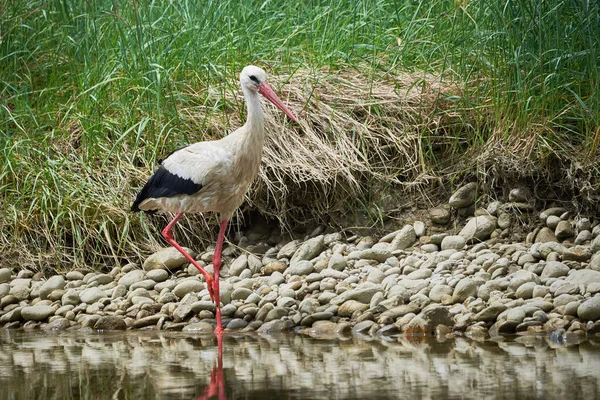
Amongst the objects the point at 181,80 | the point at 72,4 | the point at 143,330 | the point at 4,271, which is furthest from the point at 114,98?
the point at 143,330

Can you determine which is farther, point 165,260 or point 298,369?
point 165,260

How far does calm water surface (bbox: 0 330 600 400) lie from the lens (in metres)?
4.09

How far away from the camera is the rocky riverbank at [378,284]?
568cm

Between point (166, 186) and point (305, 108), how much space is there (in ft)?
5.10

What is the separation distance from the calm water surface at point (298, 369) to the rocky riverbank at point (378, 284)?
12.2 inches

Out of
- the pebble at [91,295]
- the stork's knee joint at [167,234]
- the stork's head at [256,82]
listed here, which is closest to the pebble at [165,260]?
the stork's knee joint at [167,234]

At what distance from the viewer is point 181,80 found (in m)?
7.98

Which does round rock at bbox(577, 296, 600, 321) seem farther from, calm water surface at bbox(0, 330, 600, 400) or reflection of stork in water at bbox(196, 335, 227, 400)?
reflection of stork in water at bbox(196, 335, 227, 400)

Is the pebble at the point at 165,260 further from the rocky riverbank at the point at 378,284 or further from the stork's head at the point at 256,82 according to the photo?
the stork's head at the point at 256,82

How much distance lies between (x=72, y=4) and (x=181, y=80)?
1420 mm

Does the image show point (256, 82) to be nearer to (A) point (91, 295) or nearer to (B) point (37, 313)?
(A) point (91, 295)

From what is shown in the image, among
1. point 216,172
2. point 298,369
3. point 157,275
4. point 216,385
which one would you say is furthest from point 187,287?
A: point 216,385

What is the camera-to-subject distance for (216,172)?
650 centimetres

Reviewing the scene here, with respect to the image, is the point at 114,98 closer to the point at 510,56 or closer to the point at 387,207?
the point at 387,207
